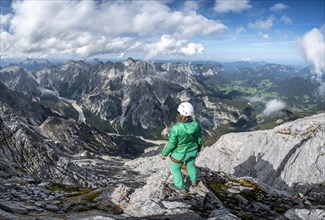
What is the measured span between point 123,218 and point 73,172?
102 m

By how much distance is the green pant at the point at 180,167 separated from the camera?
21.0m

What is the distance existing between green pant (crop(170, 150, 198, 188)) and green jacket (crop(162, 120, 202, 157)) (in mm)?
331

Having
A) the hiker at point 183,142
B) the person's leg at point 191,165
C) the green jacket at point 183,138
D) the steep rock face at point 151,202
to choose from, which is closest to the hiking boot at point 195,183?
the person's leg at point 191,165

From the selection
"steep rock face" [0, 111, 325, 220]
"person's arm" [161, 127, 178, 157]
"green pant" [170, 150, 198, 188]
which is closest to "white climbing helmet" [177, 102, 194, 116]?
"person's arm" [161, 127, 178, 157]

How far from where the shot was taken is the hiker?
20.3 metres

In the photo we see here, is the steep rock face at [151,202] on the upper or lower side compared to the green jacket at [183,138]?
lower

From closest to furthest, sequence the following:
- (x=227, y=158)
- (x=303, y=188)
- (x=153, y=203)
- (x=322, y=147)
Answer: (x=153, y=203), (x=303, y=188), (x=322, y=147), (x=227, y=158)

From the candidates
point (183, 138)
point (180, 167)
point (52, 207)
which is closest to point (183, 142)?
point (183, 138)

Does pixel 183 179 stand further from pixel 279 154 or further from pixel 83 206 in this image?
pixel 279 154

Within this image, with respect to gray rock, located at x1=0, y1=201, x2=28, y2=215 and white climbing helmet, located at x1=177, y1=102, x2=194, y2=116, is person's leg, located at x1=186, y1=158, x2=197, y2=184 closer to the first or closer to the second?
white climbing helmet, located at x1=177, y1=102, x2=194, y2=116

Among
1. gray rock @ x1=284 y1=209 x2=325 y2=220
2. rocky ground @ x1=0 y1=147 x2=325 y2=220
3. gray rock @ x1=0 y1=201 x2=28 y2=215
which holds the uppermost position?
gray rock @ x1=0 y1=201 x2=28 y2=215

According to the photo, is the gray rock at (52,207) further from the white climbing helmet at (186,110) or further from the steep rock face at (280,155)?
the steep rock face at (280,155)

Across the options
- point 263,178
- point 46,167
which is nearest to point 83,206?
point 46,167

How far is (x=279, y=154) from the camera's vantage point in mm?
138000
